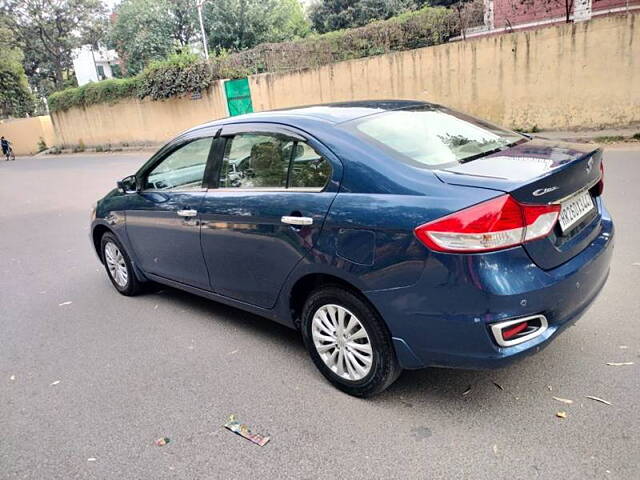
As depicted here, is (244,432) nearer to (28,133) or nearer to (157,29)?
(157,29)

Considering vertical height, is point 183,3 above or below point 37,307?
above

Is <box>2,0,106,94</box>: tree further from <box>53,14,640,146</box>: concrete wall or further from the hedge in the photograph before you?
<box>53,14,640,146</box>: concrete wall

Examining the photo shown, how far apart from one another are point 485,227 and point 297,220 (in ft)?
3.61

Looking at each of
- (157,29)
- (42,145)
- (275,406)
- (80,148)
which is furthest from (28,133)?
(275,406)

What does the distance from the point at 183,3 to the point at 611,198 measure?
3047cm

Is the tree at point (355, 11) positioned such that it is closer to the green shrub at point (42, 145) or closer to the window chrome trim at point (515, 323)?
the green shrub at point (42, 145)

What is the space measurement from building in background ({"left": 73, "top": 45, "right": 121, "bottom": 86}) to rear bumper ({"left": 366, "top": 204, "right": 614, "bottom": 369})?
4646cm

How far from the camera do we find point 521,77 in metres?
13.0

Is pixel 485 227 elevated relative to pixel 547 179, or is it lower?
lower

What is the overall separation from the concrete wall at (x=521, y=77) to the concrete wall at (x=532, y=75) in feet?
0.07

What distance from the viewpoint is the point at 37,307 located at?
199 inches

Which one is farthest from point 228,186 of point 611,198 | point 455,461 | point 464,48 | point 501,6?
point 501,6

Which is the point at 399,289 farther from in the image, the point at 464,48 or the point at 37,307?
the point at 464,48

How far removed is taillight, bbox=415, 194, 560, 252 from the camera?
7.75ft
